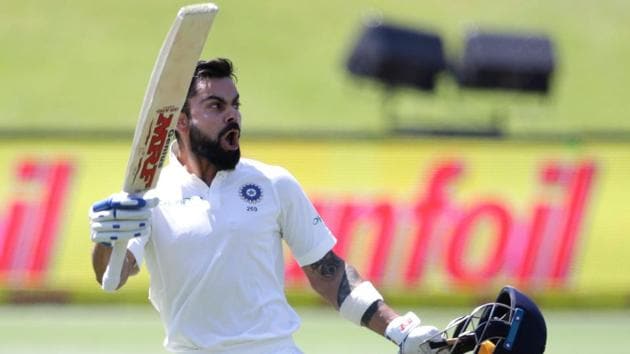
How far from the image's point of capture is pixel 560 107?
3178cm

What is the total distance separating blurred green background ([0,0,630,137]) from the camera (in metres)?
30.6

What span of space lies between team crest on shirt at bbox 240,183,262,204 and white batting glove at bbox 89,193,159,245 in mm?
745

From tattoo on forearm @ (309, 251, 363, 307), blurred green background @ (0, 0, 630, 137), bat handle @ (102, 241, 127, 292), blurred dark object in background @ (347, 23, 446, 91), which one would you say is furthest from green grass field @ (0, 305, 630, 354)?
blurred green background @ (0, 0, 630, 137)

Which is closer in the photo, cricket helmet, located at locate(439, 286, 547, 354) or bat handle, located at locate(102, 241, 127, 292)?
bat handle, located at locate(102, 241, 127, 292)


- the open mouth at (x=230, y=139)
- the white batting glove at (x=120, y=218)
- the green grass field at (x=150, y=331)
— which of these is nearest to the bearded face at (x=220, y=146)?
the open mouth at (x=230, y=139)

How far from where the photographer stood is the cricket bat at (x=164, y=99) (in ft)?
19.9

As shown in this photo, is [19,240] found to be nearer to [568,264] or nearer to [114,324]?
[114,324]

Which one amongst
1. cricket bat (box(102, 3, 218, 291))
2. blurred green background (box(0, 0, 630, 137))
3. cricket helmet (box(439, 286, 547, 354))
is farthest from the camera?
blurred green background (box(0, 0, 630, 137))

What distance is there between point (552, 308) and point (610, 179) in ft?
4.52

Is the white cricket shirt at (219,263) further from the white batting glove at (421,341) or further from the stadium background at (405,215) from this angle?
the stadium background at (405,215)

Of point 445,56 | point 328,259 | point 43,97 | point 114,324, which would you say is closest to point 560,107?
point 445,56

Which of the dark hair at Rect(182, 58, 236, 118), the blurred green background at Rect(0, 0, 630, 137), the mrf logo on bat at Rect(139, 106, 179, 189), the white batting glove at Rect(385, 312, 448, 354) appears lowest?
the blurred green background at Rect(0, 0, 630, 137)

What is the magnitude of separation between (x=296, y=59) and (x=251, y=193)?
26.6m

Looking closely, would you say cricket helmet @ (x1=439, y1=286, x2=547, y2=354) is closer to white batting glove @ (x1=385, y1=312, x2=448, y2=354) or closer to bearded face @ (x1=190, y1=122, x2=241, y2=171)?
white batting glove @ (x1=385, y1=312, x2=448, y2=354)
